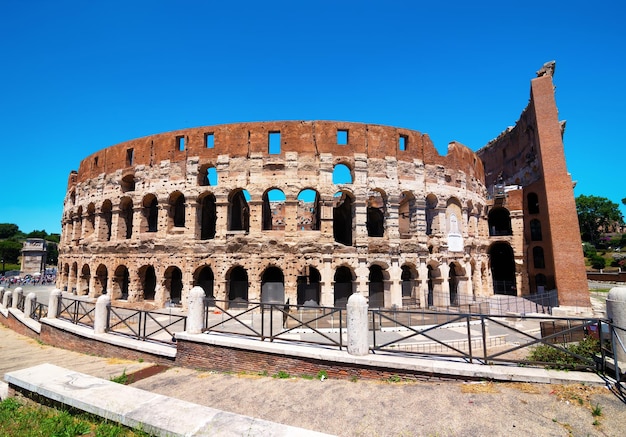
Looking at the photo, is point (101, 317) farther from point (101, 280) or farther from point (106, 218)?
point (106, 218)

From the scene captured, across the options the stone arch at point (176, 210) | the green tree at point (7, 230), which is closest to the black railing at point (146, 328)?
the stone arch at point (176, 210)

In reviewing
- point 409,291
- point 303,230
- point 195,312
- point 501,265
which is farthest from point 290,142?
point 501,265

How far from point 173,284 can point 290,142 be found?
11971 millimetres

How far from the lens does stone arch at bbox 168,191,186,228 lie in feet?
65.3

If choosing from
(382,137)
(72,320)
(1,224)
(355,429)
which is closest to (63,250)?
(72,320)

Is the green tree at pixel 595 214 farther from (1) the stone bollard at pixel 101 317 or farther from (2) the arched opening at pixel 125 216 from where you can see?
(1) the stone bollard at pixel 101 317

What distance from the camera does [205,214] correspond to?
21875 millimetres

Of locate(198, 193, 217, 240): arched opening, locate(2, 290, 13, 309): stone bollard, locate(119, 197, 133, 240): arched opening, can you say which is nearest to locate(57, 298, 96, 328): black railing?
locate(2, 290, 13, 309): stone bollard

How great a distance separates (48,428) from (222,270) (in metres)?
14.5

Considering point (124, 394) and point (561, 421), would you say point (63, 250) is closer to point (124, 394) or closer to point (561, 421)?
point (124, 394)

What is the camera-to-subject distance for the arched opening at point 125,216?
2158cm

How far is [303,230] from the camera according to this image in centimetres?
2081

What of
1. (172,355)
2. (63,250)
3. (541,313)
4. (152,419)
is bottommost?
(541,313)

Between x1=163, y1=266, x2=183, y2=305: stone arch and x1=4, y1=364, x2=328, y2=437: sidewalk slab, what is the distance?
15.0m
